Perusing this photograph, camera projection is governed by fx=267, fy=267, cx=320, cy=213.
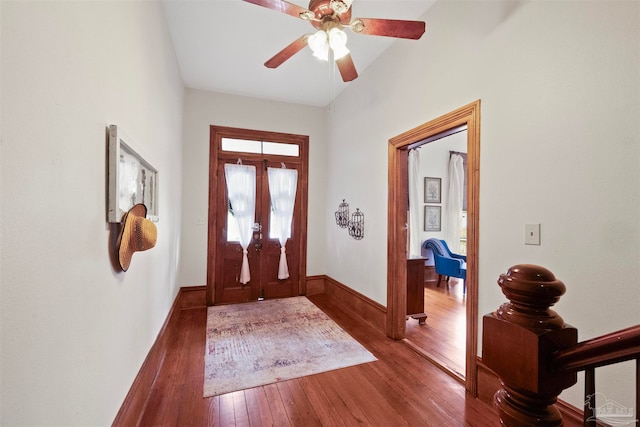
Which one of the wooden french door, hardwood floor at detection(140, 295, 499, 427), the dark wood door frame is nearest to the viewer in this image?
hardwood floor at detection(140, 295, 499, 427)

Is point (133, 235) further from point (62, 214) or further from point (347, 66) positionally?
point (347, 66)

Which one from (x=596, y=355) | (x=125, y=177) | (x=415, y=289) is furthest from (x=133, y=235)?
(x=415, y=289)

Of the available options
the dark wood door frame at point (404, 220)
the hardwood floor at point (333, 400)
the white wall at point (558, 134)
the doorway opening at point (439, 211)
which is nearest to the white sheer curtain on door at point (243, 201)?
the hardwood floor at point (333, 400)

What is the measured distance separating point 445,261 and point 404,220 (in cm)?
242

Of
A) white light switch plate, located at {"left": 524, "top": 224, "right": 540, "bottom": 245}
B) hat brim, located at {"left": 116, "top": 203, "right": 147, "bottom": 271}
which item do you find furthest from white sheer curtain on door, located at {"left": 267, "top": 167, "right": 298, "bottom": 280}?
white light switch plate, located at {"left": 524, "top": 224, "right": 540, "bottom": 245}

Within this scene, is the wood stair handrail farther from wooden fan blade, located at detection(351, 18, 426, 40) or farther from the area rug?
the area rug

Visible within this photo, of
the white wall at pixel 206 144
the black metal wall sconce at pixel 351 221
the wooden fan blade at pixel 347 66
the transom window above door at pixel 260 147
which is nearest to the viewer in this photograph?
the wooden fan blade at pixel 347 66

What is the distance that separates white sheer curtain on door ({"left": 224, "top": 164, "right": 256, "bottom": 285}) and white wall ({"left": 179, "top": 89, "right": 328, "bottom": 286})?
0.37 metres

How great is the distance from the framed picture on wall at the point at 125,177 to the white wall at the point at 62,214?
A: 0.16 feet

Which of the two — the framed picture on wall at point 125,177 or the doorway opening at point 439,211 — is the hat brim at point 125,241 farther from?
the doorway opening at point 439,211

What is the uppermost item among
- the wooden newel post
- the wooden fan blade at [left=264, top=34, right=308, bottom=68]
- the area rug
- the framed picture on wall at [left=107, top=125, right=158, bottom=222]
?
the wooden fan blade at [left=264, top=34, right=308, bottom=68]

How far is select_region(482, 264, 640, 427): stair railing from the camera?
1.73ft

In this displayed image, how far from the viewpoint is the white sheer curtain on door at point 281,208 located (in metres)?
4.39

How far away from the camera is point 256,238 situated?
434 centimetres
